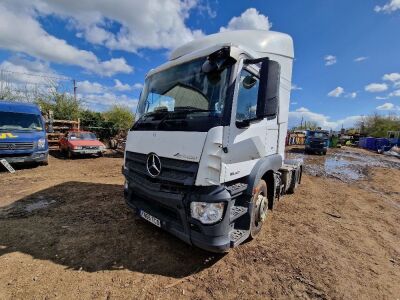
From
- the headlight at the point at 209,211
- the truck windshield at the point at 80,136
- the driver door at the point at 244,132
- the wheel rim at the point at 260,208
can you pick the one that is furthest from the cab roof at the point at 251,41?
the truck windshield at the point at 80,136

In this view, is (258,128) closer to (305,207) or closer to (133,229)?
(133,229)

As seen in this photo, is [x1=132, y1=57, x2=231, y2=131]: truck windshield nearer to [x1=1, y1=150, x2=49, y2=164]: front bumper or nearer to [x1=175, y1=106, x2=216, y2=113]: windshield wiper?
[x1=175, y1=106, x2=216, y2=113]: windshield wiper

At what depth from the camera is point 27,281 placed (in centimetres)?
288

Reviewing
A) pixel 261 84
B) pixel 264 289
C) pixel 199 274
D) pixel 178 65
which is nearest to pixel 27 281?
pixel 199 274

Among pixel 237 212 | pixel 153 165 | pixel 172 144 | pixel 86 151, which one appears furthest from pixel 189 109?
pixel 86 151

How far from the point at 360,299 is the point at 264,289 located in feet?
3.73

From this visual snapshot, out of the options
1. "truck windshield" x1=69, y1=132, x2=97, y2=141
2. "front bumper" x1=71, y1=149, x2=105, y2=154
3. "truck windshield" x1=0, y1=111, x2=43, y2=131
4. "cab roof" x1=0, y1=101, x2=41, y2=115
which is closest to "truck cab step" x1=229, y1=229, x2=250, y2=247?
"truck windshield" x1=0, y1=111, x2=43, y2=131

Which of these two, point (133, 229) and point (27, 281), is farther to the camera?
point (133, 229)

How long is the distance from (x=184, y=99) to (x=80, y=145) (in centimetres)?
1141

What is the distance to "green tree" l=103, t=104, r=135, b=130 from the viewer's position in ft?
74.0

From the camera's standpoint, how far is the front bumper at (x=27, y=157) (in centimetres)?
874

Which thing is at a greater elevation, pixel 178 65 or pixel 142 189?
pixel 178 65

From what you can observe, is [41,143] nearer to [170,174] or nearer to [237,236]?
[170,174]

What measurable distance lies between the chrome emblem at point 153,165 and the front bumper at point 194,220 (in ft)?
0.64
